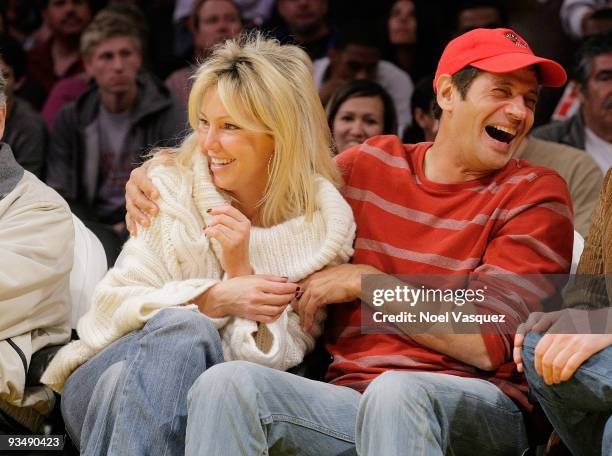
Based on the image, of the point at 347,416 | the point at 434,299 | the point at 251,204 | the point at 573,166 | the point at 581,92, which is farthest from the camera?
the point at 581,92

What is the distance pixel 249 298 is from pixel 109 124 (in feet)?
6.83

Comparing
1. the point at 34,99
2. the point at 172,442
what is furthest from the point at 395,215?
the point at 34,99

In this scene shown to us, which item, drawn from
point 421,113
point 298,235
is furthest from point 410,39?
point 298,235

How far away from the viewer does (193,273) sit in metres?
2.60

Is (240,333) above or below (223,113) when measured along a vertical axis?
below

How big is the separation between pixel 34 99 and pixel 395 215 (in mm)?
2462

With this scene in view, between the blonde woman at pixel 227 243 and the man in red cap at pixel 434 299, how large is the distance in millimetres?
86

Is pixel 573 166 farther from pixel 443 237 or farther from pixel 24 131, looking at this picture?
pixel 24 131

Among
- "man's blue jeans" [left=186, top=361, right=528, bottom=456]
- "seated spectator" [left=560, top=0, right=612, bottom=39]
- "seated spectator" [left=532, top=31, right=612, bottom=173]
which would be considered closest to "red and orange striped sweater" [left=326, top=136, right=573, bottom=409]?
"man's blue jeans" [left=186, top=361, right=528, bottom=456]

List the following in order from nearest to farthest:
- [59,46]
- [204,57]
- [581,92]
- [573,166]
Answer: [573,166] → [204,57] → [581,92] → [59,46]

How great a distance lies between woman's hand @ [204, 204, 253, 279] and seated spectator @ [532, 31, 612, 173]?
1.75 meters

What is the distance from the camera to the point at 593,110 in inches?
159

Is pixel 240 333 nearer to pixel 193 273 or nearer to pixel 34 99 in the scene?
pixel 193 273

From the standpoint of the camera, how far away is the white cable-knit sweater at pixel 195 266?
2.47 m
